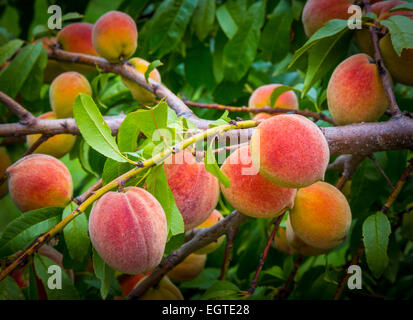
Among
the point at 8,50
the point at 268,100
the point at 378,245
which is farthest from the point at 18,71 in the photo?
the point at 378,245

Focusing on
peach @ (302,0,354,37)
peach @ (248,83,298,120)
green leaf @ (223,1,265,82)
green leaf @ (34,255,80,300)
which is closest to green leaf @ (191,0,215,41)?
green leaf @ (223,1,265,82)

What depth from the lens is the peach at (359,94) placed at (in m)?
0.98

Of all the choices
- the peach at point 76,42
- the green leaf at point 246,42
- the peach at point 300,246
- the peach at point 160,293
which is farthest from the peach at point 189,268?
the peach at point 76,42

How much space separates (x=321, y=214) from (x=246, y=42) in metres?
0.76

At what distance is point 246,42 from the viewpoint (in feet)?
4.83

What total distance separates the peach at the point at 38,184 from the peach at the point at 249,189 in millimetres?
394

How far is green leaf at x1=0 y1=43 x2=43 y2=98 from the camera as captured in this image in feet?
4.29

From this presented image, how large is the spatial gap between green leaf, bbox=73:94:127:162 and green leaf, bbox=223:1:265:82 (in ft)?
2.70

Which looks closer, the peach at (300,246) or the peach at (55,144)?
the peach at (300,246)

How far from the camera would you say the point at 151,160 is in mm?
696

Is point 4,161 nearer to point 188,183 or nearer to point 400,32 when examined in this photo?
point 188,183

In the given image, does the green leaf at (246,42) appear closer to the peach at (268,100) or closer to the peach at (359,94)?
the peach at (268,100)
